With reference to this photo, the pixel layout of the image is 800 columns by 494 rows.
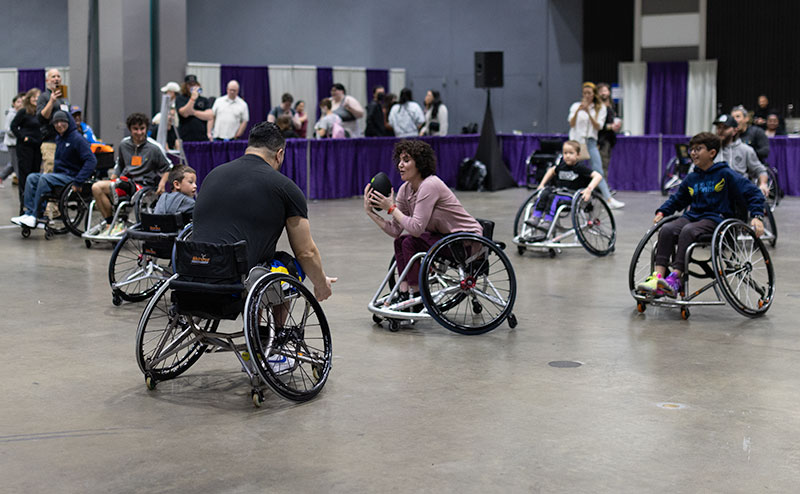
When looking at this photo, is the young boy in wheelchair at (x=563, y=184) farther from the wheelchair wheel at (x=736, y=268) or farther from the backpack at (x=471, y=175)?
the backpack at (x=471, y=175)

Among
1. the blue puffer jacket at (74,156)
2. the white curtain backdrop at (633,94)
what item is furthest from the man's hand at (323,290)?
the white curtain backdrop at (633,94)

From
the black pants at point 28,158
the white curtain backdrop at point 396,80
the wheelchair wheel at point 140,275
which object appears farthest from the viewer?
the white curtain backdrop at point 396,80

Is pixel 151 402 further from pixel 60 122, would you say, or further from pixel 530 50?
pixel 530 50

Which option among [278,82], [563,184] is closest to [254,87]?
[278,82]

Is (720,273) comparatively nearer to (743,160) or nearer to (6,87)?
(743,160)

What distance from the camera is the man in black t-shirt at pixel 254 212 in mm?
4652

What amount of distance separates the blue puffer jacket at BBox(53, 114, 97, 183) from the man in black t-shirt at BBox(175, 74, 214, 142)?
312 centimetres

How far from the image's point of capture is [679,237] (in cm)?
656

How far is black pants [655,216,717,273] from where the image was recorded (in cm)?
650

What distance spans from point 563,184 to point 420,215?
367 cm

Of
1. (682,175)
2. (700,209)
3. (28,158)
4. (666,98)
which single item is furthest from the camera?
(666,98)

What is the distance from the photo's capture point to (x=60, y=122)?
9930 millimetres

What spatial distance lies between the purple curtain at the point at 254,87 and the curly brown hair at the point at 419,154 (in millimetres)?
13859

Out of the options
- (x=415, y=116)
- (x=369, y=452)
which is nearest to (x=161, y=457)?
(x=369, y=452)
